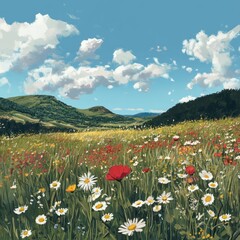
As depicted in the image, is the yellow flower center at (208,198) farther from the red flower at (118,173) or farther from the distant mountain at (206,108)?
the distant mountain at (206,108)

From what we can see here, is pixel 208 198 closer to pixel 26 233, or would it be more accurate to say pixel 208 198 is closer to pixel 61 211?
Answer: pixel 61 211

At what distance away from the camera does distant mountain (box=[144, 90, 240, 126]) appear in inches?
1120

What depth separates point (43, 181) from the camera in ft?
15.2

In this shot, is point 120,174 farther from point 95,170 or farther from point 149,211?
point 95,170

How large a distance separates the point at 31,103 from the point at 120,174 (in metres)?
200

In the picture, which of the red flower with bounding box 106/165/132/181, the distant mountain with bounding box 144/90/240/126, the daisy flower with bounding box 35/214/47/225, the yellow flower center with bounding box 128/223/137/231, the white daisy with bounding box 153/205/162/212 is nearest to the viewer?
the yellow flower center with bounding box 128/223/137/231

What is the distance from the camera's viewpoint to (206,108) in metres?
30.0

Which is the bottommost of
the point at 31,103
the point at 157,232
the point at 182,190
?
the point at 157,232

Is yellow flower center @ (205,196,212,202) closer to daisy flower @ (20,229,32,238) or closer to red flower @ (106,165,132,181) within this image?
red flower @ (106,165,132,181)

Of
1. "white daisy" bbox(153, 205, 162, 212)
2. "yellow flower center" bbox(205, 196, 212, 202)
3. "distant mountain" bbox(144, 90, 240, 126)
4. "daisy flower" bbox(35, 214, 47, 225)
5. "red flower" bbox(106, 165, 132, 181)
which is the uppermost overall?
"distant mountain" bbox(144, 90, 240, 126)

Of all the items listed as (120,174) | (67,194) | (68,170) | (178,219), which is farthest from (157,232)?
(68,170)

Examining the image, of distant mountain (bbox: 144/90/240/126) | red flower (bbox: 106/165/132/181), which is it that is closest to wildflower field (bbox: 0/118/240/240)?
red flower (bbox: 106/165/132/181)

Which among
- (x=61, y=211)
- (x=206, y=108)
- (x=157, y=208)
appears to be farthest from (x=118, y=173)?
(x=206, y=108)

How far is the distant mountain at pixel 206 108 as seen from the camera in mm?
28452
